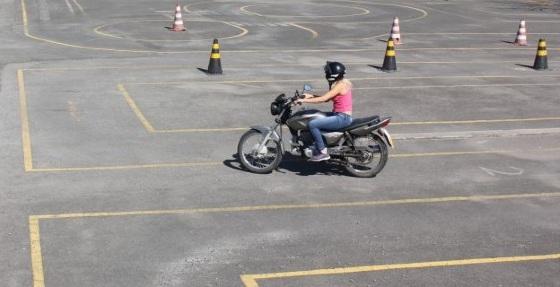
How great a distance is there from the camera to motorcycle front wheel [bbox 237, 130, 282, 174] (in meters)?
12.3

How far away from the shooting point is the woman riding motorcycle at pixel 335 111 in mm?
12086

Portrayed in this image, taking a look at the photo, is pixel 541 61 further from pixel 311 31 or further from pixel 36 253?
pixel 36 253

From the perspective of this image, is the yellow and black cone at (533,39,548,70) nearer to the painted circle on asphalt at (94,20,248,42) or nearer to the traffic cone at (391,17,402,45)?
the traffic cone at (391,17,402,45)

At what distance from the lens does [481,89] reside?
20.0 meters

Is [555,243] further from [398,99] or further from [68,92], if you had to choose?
[68,92]

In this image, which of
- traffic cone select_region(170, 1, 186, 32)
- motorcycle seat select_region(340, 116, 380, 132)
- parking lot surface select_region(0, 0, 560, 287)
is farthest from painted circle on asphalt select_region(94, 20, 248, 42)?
motorcycle seat select_region(340, 116, 380, 132)

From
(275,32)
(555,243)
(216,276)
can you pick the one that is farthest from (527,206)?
(275,32)

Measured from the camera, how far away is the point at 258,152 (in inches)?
483

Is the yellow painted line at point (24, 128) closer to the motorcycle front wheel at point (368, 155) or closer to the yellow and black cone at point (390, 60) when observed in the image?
the motorcycle front wheel at point (368, 155)

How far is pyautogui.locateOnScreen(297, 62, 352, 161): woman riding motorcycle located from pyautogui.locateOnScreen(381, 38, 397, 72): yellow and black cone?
10166 mm

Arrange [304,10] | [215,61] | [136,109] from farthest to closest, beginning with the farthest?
1. [304,10]
2. [215,61]
3. [136,109]

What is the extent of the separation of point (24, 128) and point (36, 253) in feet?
20.8

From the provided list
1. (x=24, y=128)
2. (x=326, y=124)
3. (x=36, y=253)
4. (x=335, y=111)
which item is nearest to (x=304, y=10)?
(x=24, y=128)

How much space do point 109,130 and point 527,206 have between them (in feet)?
24.8
